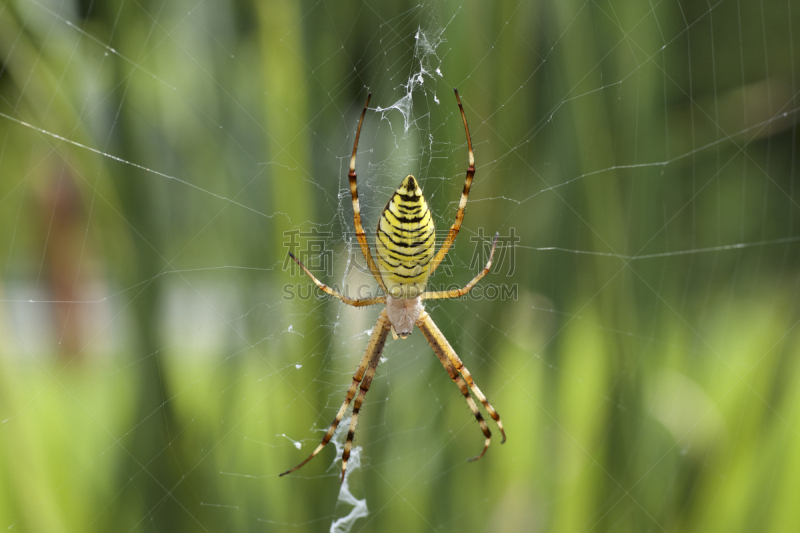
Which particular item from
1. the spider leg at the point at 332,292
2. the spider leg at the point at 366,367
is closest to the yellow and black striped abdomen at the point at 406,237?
the spider leg at the point at 332,292

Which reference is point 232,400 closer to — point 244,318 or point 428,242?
point 244,318

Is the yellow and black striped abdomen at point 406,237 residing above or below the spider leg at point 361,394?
above

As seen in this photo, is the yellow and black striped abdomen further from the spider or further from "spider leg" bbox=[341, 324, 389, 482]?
"spider leg" bbox=[341, 324, 389, 482]

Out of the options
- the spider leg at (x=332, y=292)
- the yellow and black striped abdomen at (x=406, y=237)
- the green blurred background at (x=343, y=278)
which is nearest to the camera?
the green blurred background at (x=343, y=278)

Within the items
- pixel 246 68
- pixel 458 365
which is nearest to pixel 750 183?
pixel 458 365

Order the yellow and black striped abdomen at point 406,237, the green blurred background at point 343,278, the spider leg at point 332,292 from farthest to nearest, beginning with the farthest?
the spider leg at point 332,292 → the yellow and black striped abdomen at point 406,237 → the green blurred background at point 343,278

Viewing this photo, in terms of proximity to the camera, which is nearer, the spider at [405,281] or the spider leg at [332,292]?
the spider at [405,281]

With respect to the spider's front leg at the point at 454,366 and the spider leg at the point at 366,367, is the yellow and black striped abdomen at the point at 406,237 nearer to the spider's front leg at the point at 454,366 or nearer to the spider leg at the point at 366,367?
the spider's front leg at the point at 454,366

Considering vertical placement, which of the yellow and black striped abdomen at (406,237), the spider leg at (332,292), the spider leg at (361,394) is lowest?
the spider leg at (361,394)
